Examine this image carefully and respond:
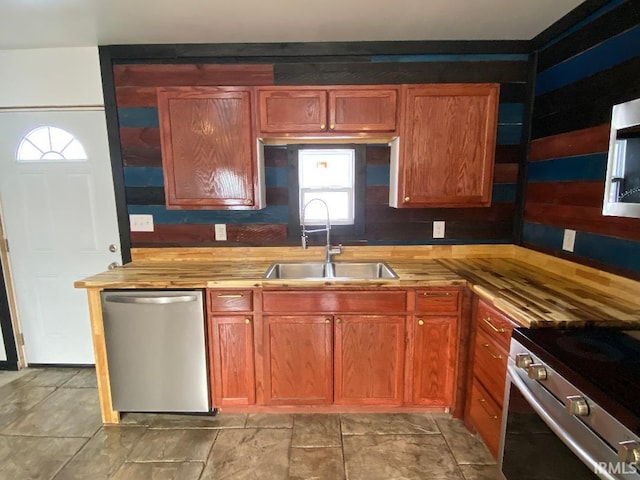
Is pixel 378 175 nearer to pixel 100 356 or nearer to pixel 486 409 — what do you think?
pixel 486 409

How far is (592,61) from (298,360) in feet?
8.03

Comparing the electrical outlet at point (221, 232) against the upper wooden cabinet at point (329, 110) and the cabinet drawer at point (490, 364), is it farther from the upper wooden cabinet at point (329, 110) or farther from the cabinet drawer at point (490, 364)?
the cabinet drawer at point (490, 364)

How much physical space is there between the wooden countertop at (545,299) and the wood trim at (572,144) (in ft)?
2.50

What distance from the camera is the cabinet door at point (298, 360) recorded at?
202 cm

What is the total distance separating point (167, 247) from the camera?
252 cm

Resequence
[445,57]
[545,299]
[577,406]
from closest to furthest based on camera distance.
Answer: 1. [577,406]
2. [545,299]
3. [445,57]

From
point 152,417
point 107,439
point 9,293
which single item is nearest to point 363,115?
point 152,417

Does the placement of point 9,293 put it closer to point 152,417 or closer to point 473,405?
point 152,417

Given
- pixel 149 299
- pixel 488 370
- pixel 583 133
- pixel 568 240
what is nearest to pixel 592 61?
pixel 583 133

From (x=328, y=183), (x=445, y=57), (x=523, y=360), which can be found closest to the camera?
(x=523, y=360)

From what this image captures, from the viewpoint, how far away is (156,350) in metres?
1.99

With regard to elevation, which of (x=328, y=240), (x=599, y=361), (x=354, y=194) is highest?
(x=354, y=194)

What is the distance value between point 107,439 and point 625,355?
264 centimetres

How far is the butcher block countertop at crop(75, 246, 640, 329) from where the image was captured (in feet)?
4.81
